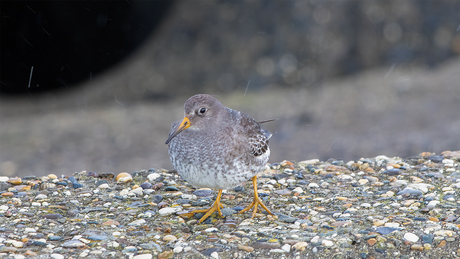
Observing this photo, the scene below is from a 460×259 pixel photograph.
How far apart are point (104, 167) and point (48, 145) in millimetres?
2031

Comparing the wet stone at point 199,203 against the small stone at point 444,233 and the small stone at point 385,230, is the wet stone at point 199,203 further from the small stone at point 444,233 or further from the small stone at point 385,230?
the small stone at point 444,233

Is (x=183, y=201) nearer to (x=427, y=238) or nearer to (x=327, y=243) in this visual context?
(x=327, y=243)

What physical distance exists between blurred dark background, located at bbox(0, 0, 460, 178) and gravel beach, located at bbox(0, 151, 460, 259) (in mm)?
6125

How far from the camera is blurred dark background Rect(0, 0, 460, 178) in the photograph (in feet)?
41.0

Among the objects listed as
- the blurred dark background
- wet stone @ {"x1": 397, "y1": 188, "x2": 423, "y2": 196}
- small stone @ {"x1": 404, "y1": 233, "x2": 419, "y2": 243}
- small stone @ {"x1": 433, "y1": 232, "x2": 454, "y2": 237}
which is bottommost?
small stone @ {"x1": 404, "y1": 233, "x2": 419, "y2": 243}

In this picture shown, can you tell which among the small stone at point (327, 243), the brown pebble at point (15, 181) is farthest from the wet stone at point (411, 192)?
the brown pebble at point (15, 181)

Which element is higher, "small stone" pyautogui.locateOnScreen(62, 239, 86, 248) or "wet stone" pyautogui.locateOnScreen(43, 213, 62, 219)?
"wet stone" pyautogui.locateOnScreen(43, 213, 62, 219)

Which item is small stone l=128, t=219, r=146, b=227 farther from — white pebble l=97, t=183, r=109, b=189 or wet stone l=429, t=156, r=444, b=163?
wet stone l=429, t=156, r=444, b=163

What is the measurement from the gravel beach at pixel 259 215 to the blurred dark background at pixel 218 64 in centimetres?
613

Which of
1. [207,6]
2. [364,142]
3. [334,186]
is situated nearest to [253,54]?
[207,6]

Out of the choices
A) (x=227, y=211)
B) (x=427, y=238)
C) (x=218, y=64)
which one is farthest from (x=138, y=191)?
(x=218, y=64)

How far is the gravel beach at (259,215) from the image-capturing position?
3979 millimetres

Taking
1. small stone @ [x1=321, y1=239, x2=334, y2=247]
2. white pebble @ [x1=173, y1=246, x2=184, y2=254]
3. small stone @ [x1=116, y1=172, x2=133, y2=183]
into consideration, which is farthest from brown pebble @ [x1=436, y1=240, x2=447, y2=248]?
small stone @ [x1=116, y1=172, x2=133, y2=183]

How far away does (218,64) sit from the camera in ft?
43.0
